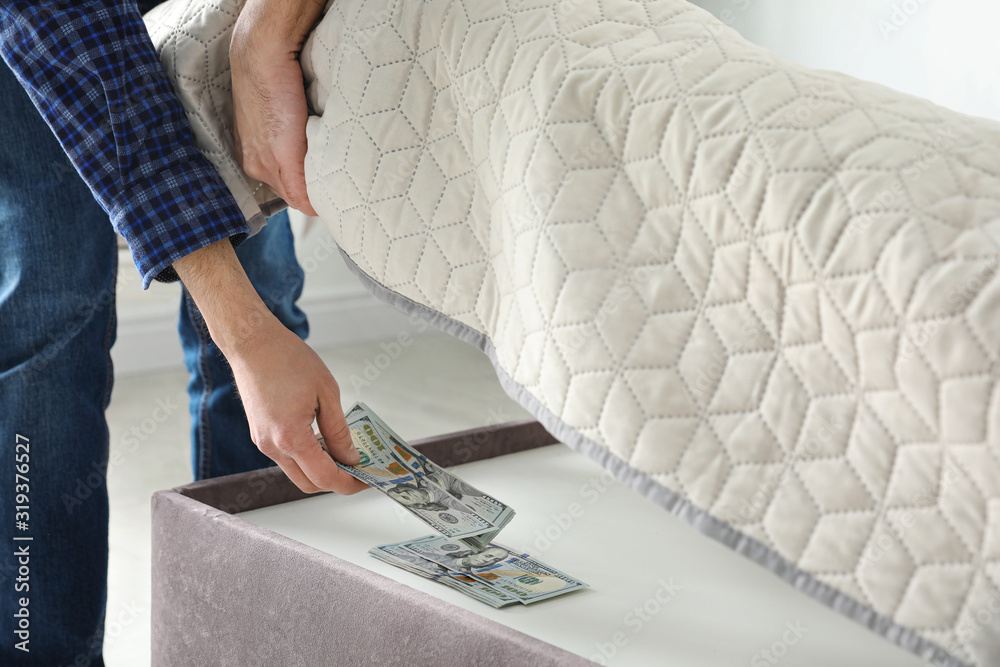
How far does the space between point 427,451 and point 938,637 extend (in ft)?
2.29

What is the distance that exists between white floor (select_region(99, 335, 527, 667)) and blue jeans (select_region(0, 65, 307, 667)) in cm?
16

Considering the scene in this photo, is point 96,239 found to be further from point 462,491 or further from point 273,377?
point 462,491

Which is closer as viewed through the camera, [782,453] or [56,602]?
[782,453]

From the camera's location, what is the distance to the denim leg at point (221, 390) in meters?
1.27

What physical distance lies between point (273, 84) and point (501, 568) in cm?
52

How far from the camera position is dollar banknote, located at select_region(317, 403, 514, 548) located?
87cm

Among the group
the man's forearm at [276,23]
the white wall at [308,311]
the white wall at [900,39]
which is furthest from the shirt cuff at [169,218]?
the white wall at [308,311]

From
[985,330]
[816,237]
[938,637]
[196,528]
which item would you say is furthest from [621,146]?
[196,528]

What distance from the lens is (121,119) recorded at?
0.87 metres

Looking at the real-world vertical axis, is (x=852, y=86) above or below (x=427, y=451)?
above

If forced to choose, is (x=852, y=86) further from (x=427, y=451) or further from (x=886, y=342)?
(x=427, y=451)

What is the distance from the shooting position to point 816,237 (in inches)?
21.4

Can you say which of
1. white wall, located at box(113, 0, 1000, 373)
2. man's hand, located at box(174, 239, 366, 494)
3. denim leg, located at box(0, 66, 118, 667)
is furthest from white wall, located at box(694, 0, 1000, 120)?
denim leg, located at box(0, 66, 118, 667)

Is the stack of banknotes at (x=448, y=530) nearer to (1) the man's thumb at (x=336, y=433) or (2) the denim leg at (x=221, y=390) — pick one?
(1) the man's thumb at (x=336, y=433)
